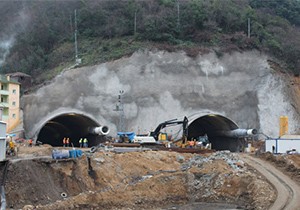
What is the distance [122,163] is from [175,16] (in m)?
26.1

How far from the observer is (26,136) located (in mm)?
44688

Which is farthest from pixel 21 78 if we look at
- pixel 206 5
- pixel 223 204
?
pixel 223 204

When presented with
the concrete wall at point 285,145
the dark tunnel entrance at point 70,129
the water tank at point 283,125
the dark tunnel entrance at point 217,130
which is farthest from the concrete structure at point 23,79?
the concrete wall at point 285,145

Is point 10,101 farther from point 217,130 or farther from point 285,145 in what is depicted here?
point 285,145

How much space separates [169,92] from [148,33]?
745cm

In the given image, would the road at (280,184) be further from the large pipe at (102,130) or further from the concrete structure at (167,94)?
the large pipe at (102,130)

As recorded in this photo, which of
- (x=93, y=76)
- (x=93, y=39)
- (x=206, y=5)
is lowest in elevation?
(x=93, y=76)

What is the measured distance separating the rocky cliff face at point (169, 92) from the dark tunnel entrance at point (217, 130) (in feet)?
3.51

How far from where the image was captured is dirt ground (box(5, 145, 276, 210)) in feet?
89.4

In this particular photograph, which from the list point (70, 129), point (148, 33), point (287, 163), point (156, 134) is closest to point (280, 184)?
point (287, 163)

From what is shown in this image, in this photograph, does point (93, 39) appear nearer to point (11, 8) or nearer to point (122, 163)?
point (122, 163)

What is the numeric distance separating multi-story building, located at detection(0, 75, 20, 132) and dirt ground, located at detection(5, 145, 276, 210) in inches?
363

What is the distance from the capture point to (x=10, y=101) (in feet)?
151

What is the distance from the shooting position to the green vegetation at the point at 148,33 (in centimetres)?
5328
